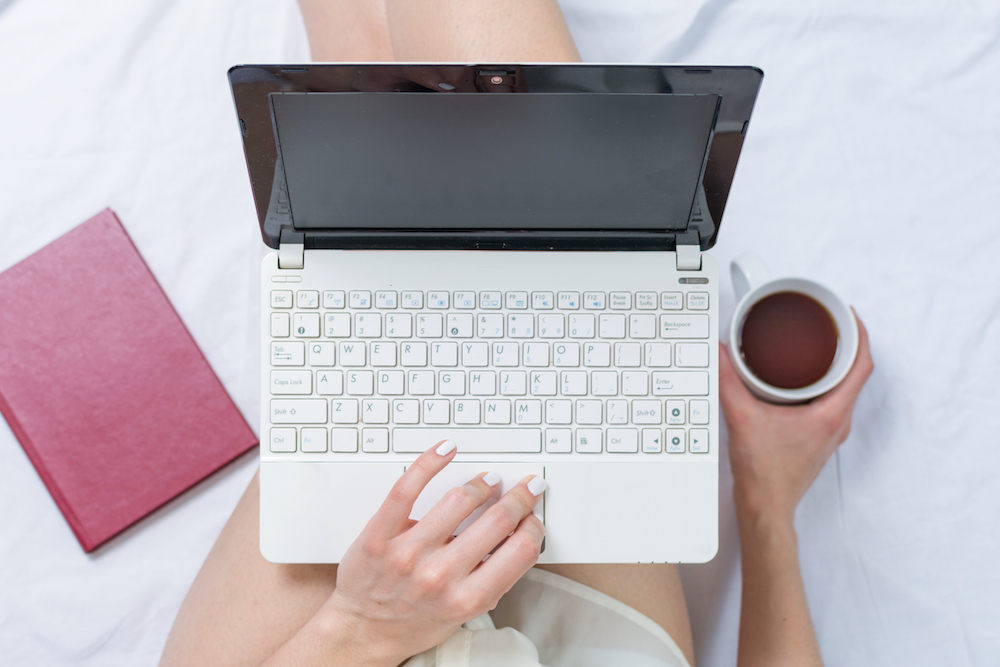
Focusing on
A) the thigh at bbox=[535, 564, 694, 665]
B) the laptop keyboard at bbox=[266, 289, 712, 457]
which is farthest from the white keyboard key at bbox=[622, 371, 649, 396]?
the thigh at bbox=[535, 564, 694, 665]

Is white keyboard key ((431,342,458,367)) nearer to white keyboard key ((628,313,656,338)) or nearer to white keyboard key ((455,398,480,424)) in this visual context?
white keyboard key ((455,398,480,424))

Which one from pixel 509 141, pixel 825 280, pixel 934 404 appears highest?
pixel 509 141

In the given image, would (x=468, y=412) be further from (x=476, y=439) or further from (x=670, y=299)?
(x=670, y=299)

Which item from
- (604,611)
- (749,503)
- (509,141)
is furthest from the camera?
(749,503)

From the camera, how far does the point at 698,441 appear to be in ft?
1.85

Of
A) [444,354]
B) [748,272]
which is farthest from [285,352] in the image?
[748,272]

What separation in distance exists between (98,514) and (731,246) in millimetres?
808

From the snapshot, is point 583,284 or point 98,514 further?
point 98,514

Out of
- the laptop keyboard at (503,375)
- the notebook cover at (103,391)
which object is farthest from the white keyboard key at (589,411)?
the notebook cover at (103,391)

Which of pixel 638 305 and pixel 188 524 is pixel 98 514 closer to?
pixel 188 524

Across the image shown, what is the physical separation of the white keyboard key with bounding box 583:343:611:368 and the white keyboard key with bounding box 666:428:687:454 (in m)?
0.08

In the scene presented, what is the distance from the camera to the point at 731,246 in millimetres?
766

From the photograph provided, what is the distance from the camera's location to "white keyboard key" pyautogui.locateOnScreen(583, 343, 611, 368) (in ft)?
1.85

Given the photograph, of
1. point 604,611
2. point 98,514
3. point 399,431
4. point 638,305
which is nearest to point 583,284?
point 638,305
